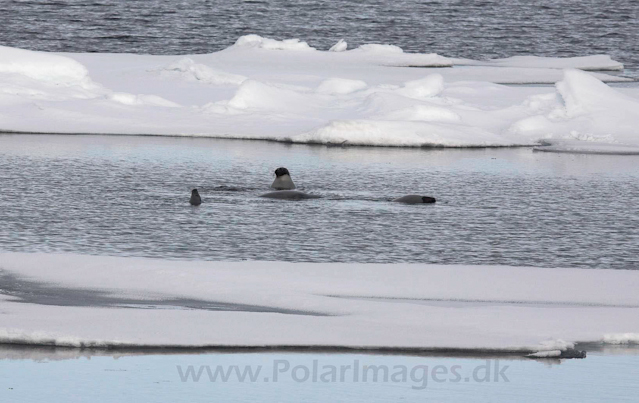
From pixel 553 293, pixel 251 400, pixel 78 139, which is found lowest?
pixel 251 400

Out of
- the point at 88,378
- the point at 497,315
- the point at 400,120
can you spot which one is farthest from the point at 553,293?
the point at 400,120

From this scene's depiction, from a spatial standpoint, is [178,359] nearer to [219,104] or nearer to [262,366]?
[262,366]

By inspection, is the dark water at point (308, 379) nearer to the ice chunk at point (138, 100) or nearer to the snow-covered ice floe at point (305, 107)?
the snow-covered ice floe at point (305, 107)

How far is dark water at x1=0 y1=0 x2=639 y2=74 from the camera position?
47.0 metres

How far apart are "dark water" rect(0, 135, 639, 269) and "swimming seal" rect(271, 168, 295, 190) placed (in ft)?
1.23

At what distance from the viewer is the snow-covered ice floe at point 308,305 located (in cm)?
846

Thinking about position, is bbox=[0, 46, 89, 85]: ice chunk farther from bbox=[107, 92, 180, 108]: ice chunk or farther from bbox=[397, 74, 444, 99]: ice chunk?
bbox=[397, 74, 444, 99]: ice chunk

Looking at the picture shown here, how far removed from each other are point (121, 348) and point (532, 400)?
2721mm

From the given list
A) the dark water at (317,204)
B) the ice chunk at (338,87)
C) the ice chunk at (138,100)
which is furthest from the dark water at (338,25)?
the dark water at (317,204)

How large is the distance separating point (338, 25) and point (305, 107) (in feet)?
106

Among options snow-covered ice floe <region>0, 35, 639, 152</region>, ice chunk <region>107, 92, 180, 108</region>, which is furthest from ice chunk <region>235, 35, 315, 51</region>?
ice chunk <region>107, 92, 180, 108</region>

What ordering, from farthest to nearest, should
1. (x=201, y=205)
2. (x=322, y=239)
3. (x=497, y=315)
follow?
(x=201, y=205), (x=322, y=239), (x=497, y=315)

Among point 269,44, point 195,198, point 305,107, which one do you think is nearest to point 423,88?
point 305,107

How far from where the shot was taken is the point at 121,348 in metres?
8.29
